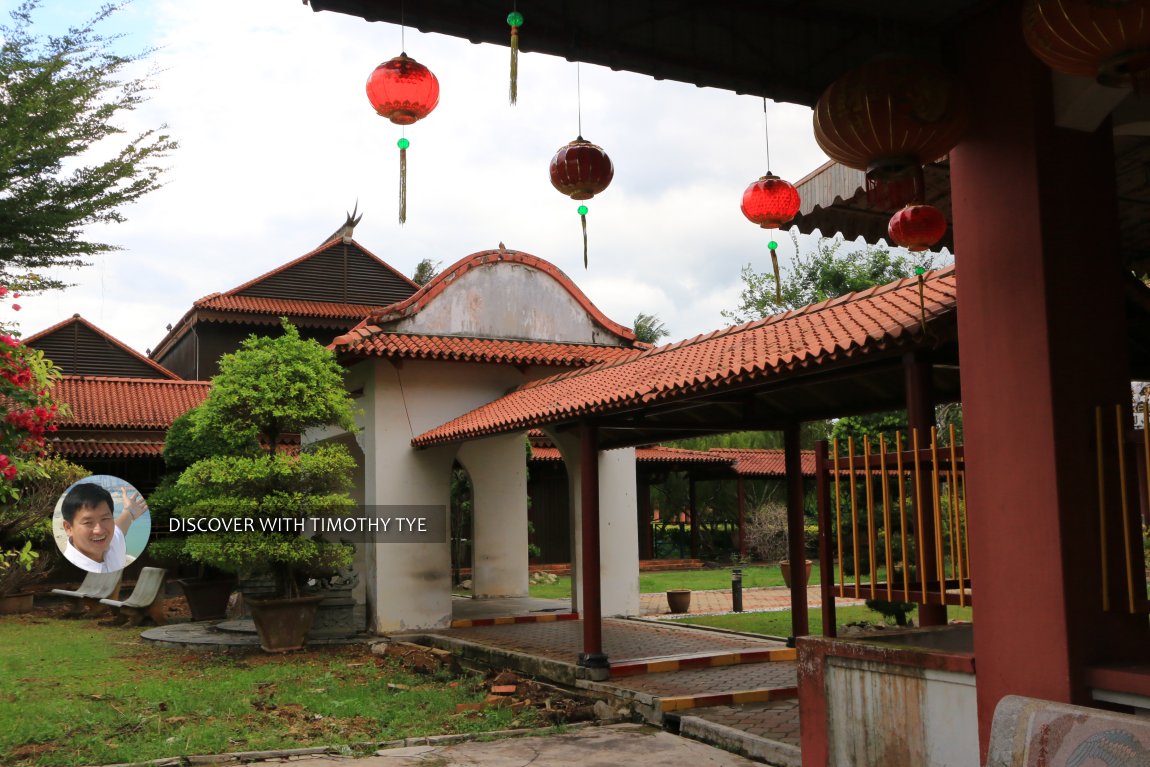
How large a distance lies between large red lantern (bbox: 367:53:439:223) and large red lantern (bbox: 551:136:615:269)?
109 cm

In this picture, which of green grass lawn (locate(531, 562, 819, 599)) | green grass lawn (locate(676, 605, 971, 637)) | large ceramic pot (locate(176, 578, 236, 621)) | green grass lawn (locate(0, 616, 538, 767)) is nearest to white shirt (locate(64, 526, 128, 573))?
green grass lawn (locate(0, 616, 538, 767))

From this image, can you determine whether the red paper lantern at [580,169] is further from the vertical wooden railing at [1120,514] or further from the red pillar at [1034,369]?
the vertical wooden railing at [1120,514]

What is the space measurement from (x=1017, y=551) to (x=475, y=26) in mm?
3522

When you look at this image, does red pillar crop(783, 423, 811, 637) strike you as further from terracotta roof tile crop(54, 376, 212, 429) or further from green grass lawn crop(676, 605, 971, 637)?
terracotta roof tile crop(54, 376, 212, 429)

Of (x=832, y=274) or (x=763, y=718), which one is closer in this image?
(x=763, y=718)

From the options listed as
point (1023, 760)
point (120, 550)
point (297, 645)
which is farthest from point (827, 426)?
point (1023, 760)

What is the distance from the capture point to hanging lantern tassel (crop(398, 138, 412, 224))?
4.66m

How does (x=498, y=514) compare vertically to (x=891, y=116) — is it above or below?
below

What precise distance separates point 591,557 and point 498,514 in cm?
668

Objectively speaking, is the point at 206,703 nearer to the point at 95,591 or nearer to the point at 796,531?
the point at 796,531

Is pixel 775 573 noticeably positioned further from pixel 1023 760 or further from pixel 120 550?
pixel 1023 760

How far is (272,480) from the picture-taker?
11.5 m

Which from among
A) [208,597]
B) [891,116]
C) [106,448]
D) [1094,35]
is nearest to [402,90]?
[891,116]

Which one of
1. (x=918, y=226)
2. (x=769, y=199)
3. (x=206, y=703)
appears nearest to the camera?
(x=918, y=226)
